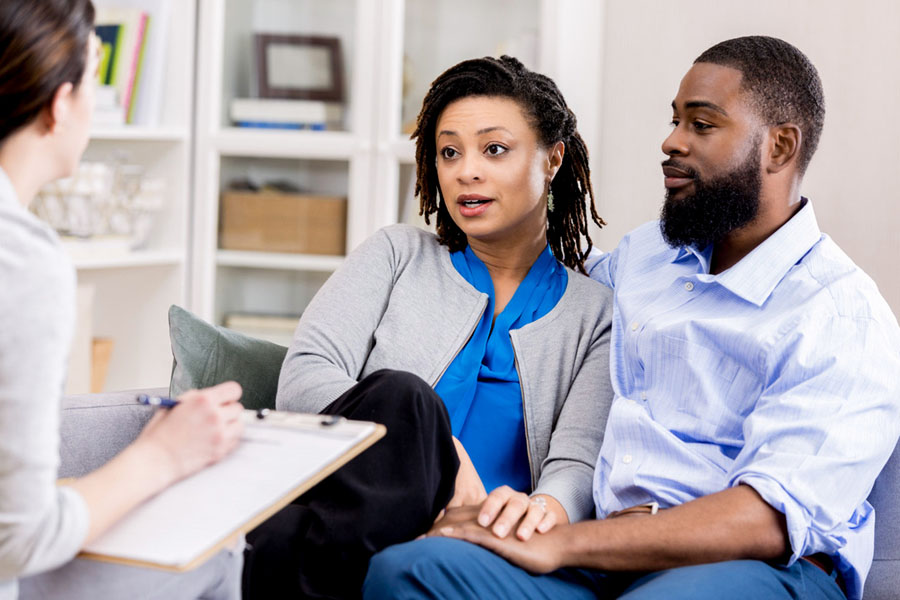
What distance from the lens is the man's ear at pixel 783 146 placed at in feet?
4.81

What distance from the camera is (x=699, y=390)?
138cm

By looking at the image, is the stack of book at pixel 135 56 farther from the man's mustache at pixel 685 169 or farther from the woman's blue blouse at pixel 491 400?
the man's mustache at pixel 685 169

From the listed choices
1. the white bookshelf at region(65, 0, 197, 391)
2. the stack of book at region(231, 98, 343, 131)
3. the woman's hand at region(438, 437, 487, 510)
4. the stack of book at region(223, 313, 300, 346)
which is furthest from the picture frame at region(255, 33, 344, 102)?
the woman's hand at region(438, 437, 487, 510)

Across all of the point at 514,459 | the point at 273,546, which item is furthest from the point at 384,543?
the point at 514,459

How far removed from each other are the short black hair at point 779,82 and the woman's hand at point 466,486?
63 cm

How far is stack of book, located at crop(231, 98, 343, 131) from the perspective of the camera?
3.12 metres

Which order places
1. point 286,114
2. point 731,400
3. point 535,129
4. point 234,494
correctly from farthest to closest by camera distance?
point 286,114 < point 535,129 < point 731,400 < point 234,494

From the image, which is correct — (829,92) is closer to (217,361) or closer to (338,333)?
(338,333)

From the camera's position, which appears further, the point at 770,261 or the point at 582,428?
the point at 582,428

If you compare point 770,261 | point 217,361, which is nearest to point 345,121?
point 217,361

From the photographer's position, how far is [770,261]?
1391 millimetres

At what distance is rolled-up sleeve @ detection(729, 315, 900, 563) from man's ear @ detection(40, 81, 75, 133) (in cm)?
84

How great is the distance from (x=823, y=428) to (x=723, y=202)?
38 cm

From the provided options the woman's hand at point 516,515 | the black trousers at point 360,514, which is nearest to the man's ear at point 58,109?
the black trousers at point 360,514
